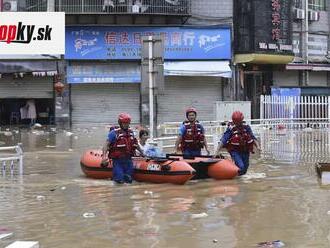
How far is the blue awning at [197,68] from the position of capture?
104 ft

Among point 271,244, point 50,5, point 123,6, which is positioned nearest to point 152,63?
point 271,244

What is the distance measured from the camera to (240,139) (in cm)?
1347

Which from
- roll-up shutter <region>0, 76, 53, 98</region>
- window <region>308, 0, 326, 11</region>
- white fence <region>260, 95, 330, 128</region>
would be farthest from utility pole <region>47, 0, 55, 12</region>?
window <region>308, 0, 326, 11</region>

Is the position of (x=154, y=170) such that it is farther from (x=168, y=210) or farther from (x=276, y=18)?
(x=276, y=18)

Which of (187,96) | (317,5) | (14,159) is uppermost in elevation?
(317,5)

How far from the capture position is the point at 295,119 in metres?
29.2

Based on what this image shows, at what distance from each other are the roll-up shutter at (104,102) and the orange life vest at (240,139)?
63.7ft

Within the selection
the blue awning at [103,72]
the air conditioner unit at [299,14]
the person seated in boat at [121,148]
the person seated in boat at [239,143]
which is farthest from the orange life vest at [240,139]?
the air conditioner unit at [299,14]

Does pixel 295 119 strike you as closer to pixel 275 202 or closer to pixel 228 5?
pixel 228 5

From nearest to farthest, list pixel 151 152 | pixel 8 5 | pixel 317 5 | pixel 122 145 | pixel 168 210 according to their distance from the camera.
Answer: pixel 168 210 → pixel 122 145 → pixel 151 152 → pixel 8 5 → pixel 317 5

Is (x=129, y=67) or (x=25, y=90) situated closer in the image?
(x=129, y=67)

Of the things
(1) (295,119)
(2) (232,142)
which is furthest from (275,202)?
(1) (295,119)

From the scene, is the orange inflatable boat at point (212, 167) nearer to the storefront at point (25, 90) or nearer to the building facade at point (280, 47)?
the building facade at point (280, 47)

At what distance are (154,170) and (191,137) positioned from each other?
58.8 inches
